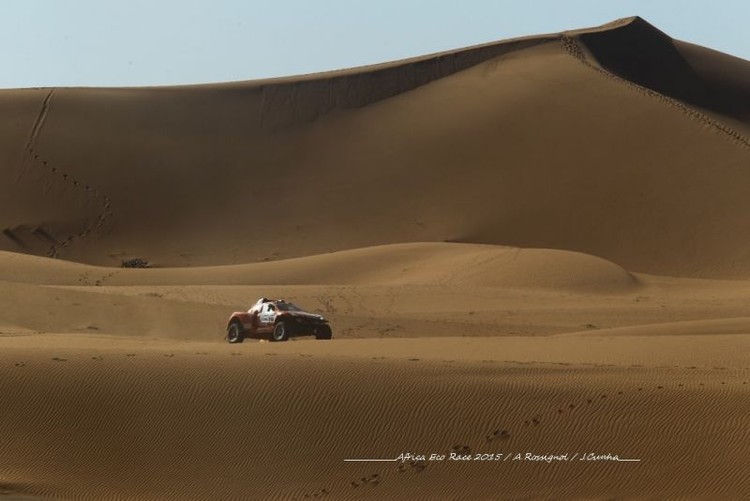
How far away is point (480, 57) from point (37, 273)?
36.9 meters

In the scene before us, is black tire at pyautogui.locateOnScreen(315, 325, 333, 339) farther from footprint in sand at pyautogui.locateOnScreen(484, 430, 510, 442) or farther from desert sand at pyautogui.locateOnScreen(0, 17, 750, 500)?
footprint in sand at pyautogui.locateOnScreen(484, 430, 510, 442)

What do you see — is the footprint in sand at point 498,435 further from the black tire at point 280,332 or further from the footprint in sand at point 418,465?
the black tire at point 280,332

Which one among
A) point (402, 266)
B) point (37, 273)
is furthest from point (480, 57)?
point (37, 273)

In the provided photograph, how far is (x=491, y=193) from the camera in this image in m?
53.6

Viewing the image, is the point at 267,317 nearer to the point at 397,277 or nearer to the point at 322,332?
the point at 322,332

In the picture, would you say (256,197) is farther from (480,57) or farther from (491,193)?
(480,57)

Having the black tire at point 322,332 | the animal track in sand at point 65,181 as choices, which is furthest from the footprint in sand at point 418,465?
the animal track in sand at point 65,181

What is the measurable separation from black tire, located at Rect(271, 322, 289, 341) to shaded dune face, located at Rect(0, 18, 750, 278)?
2361 cm

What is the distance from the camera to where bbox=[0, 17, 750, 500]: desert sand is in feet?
41.9

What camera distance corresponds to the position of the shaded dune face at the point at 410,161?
49656mm

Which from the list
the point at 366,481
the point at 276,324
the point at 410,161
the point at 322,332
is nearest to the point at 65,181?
the point at 410,161

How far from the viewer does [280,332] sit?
23.2 m

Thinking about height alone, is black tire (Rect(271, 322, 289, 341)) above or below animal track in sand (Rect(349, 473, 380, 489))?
below

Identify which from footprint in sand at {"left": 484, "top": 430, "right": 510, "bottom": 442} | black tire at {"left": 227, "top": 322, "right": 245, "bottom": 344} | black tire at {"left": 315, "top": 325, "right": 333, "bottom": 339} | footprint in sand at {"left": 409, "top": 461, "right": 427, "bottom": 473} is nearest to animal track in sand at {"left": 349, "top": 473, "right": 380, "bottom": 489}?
footprint in sand at {"left": 409, "top": 461, "right": 427, "bottom": 473}
